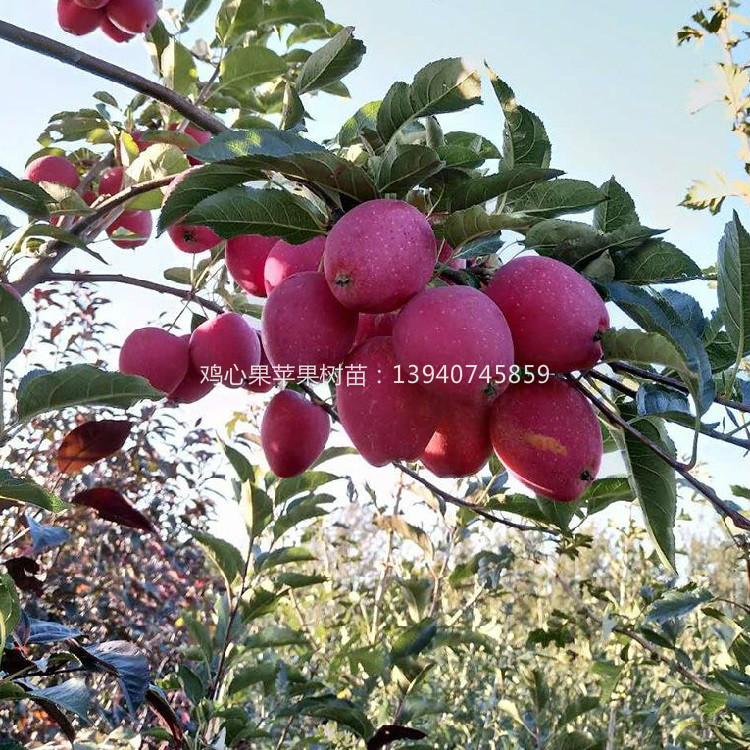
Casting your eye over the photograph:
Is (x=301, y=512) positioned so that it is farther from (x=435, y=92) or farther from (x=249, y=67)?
(x=435, y=92)

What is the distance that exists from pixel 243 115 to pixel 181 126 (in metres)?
0.12

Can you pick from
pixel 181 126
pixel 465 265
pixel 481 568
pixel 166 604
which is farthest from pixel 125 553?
pixel 465 265

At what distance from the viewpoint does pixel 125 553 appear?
287cm

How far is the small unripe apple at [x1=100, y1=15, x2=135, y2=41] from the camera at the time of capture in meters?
1.61

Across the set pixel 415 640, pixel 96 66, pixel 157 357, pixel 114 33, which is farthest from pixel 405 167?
pixel 114 33

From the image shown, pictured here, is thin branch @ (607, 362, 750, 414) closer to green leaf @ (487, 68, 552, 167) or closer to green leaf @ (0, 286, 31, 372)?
green leaf @ (487, 68, 552, 167)

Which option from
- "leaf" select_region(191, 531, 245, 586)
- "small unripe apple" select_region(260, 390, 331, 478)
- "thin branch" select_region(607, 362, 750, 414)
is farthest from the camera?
"leaf" select_region(191, 531, 245, 586)

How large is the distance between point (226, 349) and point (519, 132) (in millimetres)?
600

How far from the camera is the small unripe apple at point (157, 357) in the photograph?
45.5 inches

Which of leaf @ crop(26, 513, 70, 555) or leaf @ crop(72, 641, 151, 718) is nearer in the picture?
leaf @ crop(72, 641, 151, 718)

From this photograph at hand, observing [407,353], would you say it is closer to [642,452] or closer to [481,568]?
[642,452]

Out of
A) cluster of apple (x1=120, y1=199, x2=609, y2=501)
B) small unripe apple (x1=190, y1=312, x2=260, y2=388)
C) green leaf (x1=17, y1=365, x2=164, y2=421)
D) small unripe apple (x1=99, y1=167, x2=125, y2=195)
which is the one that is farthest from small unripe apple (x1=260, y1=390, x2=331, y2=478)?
small unripe apple (x1=99, y1=167, x2=125, y2=195)

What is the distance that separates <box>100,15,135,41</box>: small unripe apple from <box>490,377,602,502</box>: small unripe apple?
1.39 meters

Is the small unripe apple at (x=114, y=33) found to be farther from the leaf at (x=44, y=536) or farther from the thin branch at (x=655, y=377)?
the thin branch at (x=655, y=377)
